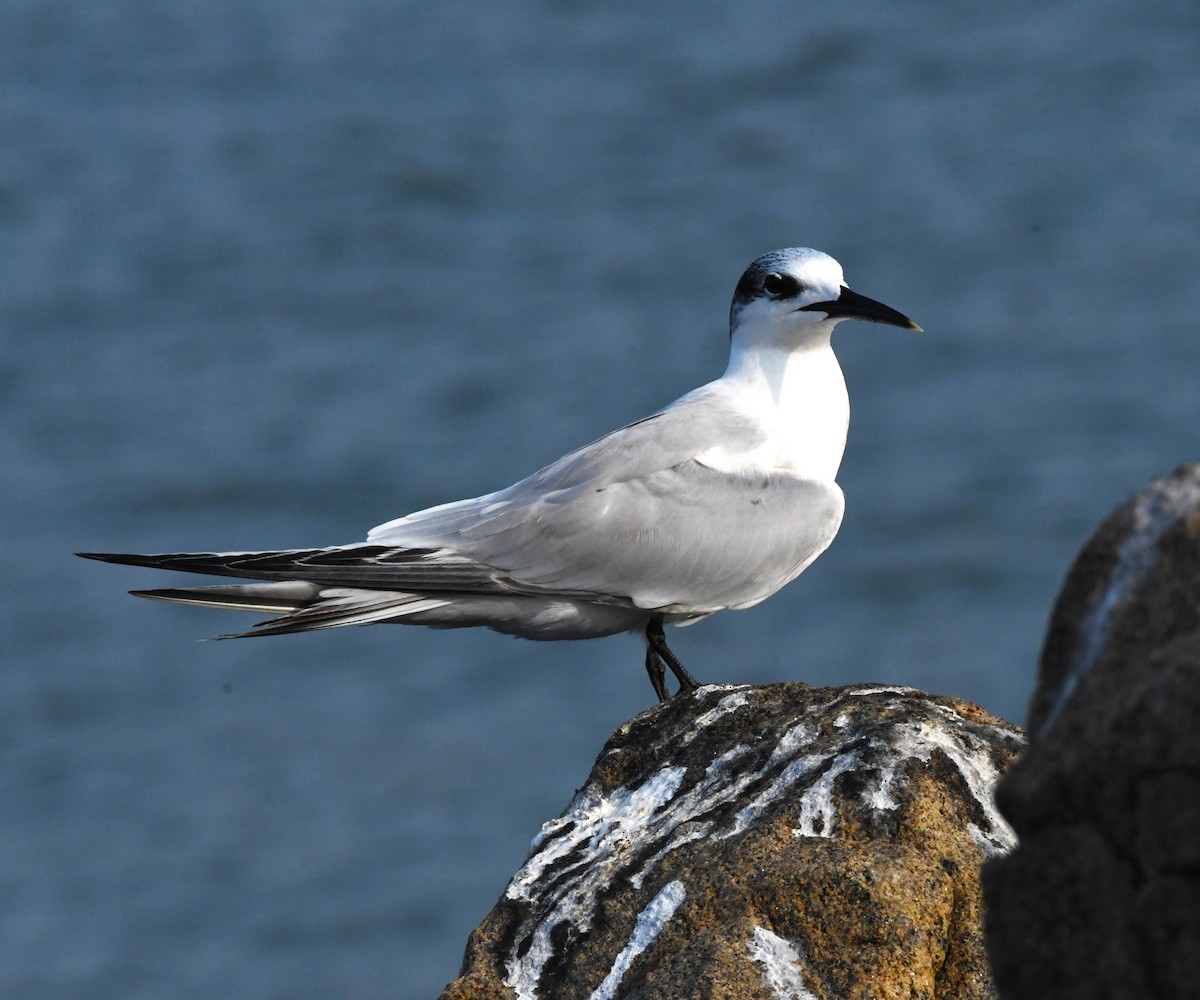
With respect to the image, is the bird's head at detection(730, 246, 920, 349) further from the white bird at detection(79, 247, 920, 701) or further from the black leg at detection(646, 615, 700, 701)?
the black leg at detection(646, 615, 700, 701)

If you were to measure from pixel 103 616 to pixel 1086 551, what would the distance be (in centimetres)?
1628

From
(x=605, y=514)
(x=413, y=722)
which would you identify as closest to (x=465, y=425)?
(x=413, y=722)

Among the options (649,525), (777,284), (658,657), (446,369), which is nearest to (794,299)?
(777,284)

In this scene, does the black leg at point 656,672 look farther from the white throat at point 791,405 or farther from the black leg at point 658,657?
the white throat at point 791,405

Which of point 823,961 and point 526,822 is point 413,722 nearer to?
point 526,822

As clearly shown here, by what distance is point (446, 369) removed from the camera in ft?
65.7

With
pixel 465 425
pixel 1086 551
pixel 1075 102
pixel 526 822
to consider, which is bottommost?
pixel 1086 551

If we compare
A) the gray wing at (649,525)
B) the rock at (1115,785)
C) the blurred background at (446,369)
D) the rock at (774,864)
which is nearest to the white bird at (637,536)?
the gray wing at (649,525)

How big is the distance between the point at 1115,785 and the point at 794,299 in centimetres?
451

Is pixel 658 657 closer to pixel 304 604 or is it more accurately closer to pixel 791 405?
pixel 791 405

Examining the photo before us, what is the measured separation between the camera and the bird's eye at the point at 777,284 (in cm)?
710

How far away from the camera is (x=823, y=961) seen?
158 inches

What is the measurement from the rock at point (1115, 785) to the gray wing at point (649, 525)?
11.8 feet

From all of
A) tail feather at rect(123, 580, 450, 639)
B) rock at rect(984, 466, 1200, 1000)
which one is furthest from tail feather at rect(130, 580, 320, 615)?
rock at rect(984, 466, 1200, 1000)
